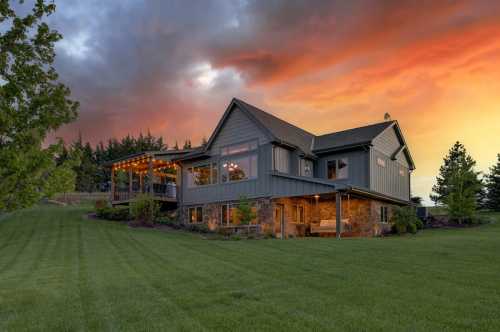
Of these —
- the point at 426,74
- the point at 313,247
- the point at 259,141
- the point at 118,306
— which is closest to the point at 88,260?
the point at 118,306

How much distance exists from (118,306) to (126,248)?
28.0ft

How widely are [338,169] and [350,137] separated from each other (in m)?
2.28

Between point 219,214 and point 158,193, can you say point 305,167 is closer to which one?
point 219,214

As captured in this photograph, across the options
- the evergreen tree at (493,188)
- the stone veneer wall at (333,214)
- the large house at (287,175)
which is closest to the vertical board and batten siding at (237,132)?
the large house at (287,175)

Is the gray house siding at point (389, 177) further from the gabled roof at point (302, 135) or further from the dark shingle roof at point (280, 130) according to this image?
the dark shingle roof at point (280, 130)

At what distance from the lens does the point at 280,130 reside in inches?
922

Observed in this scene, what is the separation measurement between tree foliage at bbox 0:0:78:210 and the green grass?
1.98 metres

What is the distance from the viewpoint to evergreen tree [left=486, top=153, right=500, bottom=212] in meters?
37.1

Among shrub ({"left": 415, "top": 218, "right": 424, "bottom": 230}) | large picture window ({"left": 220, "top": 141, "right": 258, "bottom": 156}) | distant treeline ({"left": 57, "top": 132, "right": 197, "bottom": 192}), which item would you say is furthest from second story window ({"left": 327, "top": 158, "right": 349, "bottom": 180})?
distant treeline ({"left": 57, "top": 132, "right": 197, "bottom": 192})

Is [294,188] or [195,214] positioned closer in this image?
[294,188]

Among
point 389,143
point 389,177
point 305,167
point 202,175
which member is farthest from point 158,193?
point 389,143

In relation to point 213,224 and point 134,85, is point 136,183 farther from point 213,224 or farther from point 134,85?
point 213,224

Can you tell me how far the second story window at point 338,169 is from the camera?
2278 cm

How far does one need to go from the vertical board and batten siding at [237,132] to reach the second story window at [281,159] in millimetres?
879
